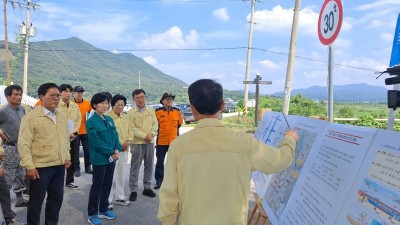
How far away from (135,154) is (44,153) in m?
2.02

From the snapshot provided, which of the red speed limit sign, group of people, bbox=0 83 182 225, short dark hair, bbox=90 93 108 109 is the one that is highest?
the red speed limit sign

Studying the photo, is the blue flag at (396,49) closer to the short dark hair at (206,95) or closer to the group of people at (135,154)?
the group of people at (135,154)

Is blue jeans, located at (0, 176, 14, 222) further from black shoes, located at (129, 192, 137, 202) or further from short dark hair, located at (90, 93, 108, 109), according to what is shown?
black shoes, located at (129, 192, 137, 202)

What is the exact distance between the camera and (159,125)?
19.7 ft

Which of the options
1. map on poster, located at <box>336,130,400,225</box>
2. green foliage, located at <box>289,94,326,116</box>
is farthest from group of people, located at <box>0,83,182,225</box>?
green foliage, located at <box>289,94,326,116</box>

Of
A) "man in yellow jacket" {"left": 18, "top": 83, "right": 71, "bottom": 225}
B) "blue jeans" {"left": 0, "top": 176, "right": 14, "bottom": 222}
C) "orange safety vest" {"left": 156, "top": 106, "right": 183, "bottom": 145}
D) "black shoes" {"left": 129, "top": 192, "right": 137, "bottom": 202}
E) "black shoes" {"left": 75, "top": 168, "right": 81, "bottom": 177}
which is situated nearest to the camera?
"man in yellow jacket" {"left": 18, "top": 83, "right": 71, "bottom": 225}

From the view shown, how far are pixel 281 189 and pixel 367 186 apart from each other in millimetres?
1081

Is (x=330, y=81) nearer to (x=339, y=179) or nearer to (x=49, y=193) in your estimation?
(x=339, y=179)

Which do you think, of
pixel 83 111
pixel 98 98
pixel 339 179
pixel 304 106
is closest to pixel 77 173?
pixel 83 111

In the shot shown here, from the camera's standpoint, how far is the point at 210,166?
182 cm

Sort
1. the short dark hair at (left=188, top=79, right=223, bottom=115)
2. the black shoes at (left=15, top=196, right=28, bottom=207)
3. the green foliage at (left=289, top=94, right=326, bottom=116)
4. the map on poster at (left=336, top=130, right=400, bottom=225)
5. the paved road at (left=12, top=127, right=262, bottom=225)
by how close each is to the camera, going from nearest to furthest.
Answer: the map on poster at (left=336, top=130, right=400, bottom=225)
the short dark hair at (left=188, top=79, right=223, bottom=115)
the paved road at (left=12, top=127, right=262, bottom=225)
the black shoes at (left=15, top=196, right=28, bottom=207)
the green foliage at (left=289, top=94, right=326, bottom=116)

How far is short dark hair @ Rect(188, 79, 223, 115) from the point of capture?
1.82 metres

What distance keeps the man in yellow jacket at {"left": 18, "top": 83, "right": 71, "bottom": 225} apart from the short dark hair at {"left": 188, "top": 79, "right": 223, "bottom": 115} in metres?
2.45

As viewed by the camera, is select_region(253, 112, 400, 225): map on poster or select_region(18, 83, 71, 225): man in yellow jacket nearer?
select_region(253, 112, 400, 225): map on poster
